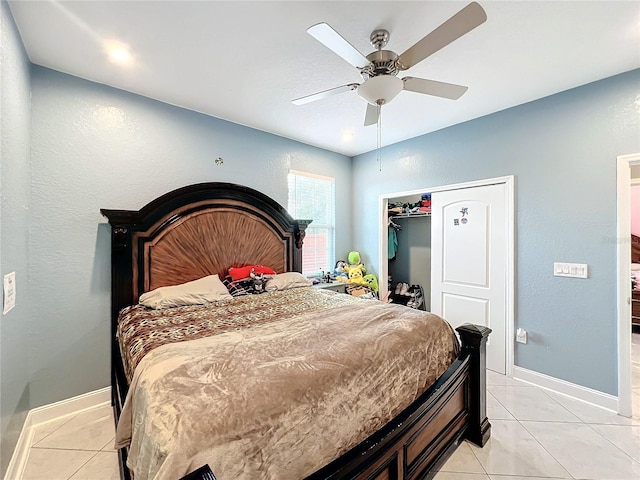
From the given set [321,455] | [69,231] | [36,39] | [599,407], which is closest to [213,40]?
[36,39]

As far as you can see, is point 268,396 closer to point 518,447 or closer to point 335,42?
point 335,42

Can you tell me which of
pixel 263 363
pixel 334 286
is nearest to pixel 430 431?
pixel 263 363

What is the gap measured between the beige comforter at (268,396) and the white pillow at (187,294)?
36.4 inches

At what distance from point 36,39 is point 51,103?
0.46 meters

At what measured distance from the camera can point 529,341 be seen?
106 inches

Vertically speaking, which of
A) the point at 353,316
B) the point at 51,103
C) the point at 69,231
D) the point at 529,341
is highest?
the point at 51,103

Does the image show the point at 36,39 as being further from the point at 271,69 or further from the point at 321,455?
the point at 321,455

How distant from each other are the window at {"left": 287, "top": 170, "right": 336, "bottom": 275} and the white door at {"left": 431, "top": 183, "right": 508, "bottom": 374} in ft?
4.94

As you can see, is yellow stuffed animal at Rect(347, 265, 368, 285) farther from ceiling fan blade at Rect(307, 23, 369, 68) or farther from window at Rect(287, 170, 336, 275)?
ceiling fan blade at Rect(307, 23, 369, 68)

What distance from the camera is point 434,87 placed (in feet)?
5.87

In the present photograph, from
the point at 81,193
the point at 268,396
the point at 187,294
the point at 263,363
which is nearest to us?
the point at 268,396

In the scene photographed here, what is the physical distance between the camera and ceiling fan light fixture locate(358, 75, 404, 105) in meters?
1.60

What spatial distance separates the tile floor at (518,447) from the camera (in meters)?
1.65

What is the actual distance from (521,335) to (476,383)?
125 centimetres
